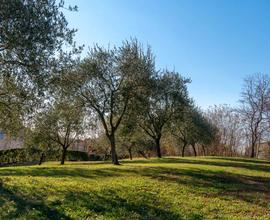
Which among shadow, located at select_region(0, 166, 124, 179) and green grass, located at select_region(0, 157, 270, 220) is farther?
shadow, located at select_region(0, 166, 124, 179)

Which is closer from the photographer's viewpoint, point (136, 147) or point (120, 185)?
point (120, 185)

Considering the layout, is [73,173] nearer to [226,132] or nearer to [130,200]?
[130,200]

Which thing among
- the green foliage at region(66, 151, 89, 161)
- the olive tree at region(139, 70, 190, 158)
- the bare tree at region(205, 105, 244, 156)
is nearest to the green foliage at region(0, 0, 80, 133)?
the olive tree at region(139, 70, 190, 158)

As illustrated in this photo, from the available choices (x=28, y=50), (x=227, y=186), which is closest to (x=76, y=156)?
(x=227, y=186)

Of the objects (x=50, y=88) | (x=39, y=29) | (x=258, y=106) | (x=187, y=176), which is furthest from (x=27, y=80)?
(x=258, y=106)

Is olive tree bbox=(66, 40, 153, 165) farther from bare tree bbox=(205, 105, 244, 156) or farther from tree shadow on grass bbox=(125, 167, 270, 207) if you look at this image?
bare tree bbox=(205, 105, 244, 156)

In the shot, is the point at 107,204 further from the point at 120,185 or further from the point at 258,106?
the point at 258,106

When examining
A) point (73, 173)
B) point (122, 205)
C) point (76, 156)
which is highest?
point (76, 156)

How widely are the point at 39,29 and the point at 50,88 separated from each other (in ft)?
10.4

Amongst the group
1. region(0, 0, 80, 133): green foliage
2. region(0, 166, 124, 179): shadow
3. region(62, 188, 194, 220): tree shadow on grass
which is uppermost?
region(0, 0, 80, 133): green foliage

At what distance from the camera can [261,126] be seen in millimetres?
66500

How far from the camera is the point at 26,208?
37.9 feet

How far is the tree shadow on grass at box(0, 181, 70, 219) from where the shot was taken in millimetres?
10836

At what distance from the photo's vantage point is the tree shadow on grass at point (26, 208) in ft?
35.6
